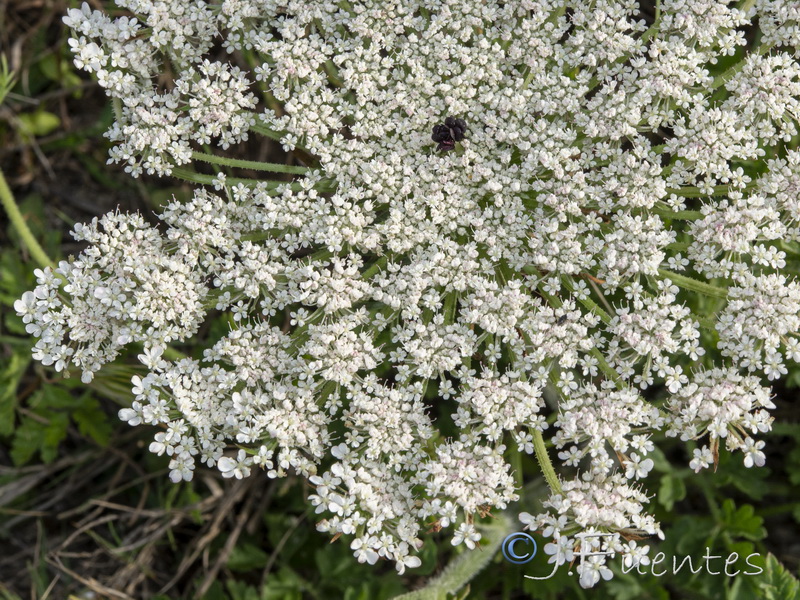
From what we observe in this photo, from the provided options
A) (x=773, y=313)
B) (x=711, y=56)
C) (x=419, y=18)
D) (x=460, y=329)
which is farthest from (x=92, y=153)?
(x=773, y=313)

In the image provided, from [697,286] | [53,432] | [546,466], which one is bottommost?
[53,432]

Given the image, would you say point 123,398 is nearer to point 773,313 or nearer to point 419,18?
point 419,18

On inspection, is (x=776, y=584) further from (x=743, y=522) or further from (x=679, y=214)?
(x=679, y=214)

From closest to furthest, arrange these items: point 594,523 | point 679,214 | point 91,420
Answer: point 594,523, point 679,214, point 91,420

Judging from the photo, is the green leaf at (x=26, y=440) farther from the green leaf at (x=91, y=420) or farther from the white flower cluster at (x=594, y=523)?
the white flower cluster at (x=594, y=523)

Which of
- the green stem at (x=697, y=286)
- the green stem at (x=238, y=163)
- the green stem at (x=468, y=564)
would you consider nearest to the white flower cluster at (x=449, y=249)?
the green stem at (x=697, y=286)

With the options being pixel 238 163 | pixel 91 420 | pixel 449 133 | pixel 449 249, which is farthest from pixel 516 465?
pixel 91 420

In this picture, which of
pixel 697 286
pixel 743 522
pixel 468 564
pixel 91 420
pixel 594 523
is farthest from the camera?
pixel 91 420
